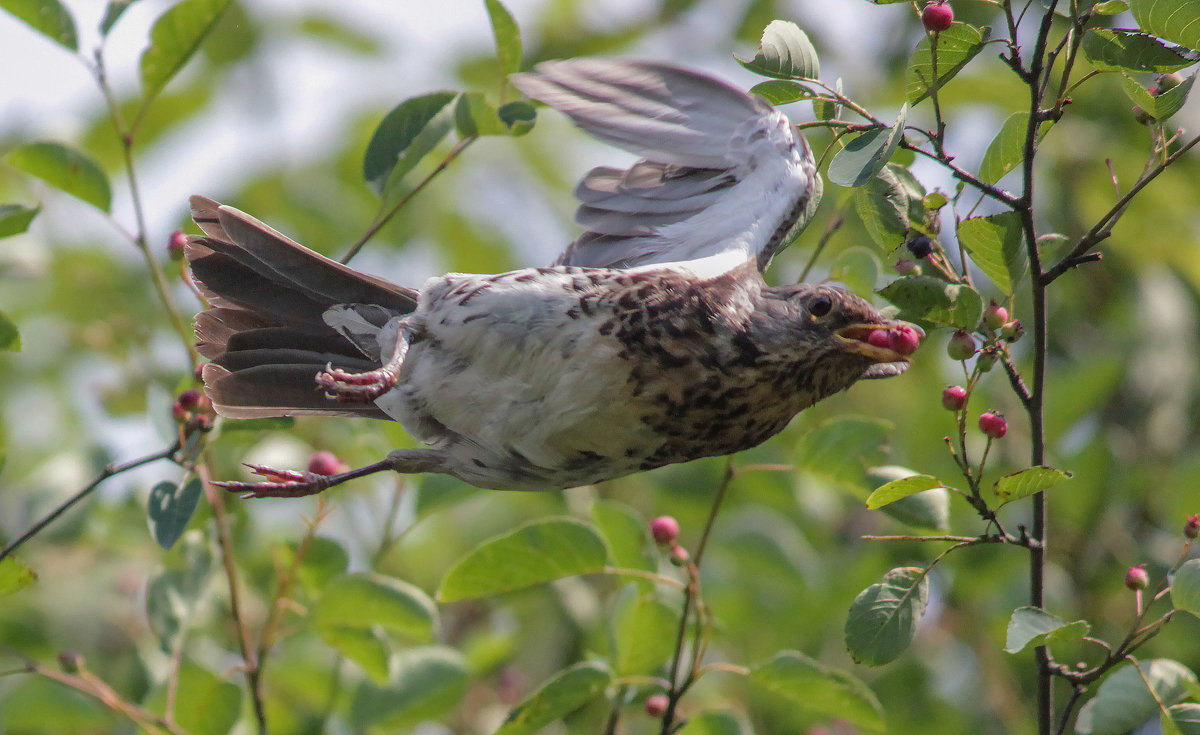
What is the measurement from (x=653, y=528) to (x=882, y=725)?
0.74 meters

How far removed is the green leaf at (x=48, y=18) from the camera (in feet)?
9.87

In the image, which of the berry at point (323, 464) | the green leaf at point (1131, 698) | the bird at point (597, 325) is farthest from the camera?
the berry at point (323, 464)

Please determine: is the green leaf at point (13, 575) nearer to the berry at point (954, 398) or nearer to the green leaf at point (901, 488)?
the green leaf at point (901, 488)

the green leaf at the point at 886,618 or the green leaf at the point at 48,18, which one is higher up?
the green leaf at the point at 48,18

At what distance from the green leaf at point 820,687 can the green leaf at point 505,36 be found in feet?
5.20

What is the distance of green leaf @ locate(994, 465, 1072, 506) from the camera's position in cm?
216

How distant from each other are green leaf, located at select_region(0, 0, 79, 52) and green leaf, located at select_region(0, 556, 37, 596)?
4.15 ft

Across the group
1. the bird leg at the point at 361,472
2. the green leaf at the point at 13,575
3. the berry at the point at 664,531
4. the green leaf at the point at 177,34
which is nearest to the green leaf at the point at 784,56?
the berry at the point at 664,531

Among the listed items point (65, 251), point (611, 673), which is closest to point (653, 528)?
point (611, 673)

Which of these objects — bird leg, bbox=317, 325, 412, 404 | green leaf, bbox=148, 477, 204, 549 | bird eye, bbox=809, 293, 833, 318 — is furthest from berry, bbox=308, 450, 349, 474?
bird eye, bbox=809, 293, 833, 318

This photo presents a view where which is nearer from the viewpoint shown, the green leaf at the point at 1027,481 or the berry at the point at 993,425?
the green leaf at the point at 1027,481

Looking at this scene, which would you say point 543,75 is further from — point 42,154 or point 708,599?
point 708,599

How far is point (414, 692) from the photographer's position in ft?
11.1

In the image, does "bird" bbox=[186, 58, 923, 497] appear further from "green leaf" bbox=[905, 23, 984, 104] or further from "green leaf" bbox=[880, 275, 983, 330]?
"green leaf" bbox=[905, 23, 984, 104]
